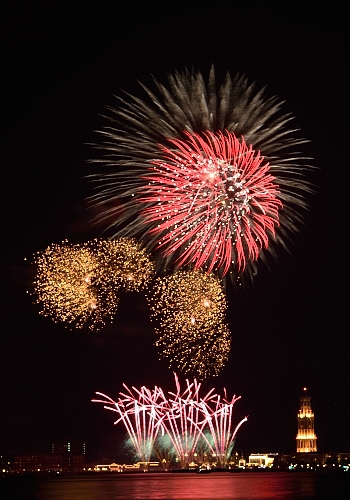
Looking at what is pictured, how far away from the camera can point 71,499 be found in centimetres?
6319

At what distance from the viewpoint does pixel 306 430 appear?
165375mm

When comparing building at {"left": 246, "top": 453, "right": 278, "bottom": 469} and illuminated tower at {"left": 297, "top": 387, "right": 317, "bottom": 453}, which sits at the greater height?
illuminated tower at {"left": 297, "top": 387, "right": 317, "bottom": 453}

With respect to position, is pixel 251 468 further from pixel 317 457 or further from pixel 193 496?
pixel 193 496

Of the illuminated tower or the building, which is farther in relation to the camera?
the building

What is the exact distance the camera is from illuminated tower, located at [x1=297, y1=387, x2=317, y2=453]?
165 metres

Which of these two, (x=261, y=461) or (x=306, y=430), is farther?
(x=261, y=461)

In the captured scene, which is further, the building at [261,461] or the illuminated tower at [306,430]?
the building at [261,461]

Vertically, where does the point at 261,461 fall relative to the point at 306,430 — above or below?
below

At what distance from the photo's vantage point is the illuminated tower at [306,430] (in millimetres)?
164875

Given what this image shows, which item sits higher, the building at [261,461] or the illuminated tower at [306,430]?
the illuminated tower at [306,430]

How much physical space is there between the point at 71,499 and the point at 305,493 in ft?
53.7
